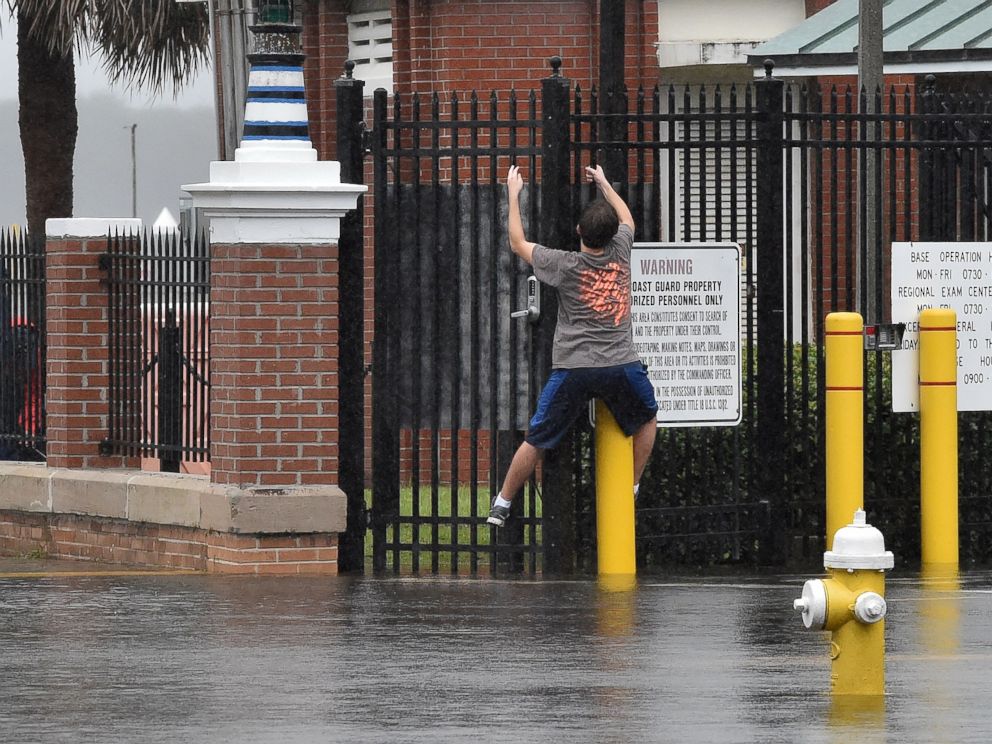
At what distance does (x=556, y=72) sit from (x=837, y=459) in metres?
2.40

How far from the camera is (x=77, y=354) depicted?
1268 centimetres

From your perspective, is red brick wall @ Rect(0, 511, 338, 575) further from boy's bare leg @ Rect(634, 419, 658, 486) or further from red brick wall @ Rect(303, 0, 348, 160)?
red brick wall @ Rect(303, 0, 348, 160)

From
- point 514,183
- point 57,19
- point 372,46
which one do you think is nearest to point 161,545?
point 514,183

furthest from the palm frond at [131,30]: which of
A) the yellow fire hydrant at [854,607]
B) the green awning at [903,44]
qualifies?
the yellow fire hydrant at [854,607]

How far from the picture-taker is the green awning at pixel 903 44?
16.8 m

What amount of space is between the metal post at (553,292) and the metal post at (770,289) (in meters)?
1.02

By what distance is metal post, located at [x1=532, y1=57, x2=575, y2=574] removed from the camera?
1096 centimetres

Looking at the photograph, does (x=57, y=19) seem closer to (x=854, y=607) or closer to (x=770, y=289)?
(x=770, y=289)

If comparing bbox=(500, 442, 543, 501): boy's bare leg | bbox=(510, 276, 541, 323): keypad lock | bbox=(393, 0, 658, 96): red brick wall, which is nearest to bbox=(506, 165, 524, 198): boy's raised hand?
bbox=(510, 276, 541, 323): keypad lock

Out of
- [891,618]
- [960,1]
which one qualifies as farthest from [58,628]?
[960,1]

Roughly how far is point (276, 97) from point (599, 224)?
1870mm

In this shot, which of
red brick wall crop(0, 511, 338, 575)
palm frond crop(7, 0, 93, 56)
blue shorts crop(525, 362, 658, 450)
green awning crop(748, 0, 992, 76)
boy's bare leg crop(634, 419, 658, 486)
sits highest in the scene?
palm frond crop(7, 0, 93, 56)

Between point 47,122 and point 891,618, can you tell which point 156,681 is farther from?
point 47,122

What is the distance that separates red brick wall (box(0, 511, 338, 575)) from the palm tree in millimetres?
10463
